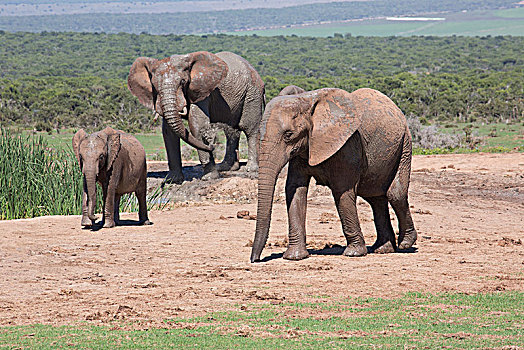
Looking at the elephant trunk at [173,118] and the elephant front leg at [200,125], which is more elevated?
the elephant trunk at [173,118]

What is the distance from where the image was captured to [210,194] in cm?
1650

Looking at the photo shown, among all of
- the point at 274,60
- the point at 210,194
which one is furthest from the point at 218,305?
the point at 274,60

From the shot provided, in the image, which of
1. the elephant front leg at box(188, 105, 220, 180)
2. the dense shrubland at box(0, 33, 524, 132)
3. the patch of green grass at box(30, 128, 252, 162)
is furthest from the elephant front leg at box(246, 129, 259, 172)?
the dense shrubland at box(0, 33, 524, 132)

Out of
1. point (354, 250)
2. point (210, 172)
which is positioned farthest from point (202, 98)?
point (354, 250)

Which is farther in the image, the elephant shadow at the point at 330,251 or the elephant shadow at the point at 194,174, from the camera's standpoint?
the elephant shadow at the point at 194,174

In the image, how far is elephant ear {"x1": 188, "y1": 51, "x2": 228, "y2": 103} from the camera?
16.3 m

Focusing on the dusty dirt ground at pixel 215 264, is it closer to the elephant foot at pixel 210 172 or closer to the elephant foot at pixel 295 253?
the elephant foot at pixel 295 253

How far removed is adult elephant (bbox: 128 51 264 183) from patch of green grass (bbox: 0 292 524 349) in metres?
7.85

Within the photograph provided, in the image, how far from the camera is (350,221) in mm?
9695

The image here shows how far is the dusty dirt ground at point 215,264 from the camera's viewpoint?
7.80m

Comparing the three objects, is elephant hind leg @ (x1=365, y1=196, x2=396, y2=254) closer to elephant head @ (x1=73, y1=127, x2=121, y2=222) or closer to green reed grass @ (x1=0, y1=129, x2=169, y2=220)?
elephant head @ (x1=73, y1=127, x2=121, y2=222)

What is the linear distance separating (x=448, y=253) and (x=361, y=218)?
3.27m

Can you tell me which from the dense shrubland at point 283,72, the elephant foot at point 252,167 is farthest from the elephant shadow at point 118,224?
the dense shrubland at point 283,72

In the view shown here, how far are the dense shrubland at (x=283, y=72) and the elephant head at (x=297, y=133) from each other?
23896mm
